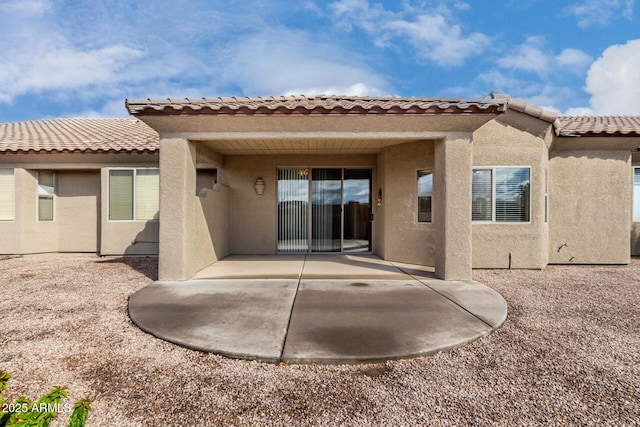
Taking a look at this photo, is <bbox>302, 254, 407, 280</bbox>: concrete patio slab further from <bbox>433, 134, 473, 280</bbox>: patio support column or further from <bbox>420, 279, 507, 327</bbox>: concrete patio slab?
<bbox>433, 134, 473, 280</bbox>: patio support column

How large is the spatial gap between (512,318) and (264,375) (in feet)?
12.9

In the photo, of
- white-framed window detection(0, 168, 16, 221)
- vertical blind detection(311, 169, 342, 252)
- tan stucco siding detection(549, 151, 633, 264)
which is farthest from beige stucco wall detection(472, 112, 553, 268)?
white-framed window detection(0, 168, 16, 221)

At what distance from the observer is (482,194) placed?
8523mm

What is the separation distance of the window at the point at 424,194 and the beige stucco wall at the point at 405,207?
11cm

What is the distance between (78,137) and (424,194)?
12.8 m

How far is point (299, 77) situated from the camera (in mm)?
14930

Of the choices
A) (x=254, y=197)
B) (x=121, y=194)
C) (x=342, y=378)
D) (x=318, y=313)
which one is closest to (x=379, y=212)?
(x=254, y=197)

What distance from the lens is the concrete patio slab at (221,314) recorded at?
368 cm

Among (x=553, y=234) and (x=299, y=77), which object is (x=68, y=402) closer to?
(x=553, y=234)

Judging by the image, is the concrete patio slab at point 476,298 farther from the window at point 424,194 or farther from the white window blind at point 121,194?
the white window blind at point 121,194

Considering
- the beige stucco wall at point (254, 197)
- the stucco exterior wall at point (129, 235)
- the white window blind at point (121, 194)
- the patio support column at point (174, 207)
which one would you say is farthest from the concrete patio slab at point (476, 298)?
the white window blind at point (121, 194)

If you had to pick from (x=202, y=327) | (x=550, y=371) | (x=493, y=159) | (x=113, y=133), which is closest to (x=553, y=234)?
(x=493, y=159)

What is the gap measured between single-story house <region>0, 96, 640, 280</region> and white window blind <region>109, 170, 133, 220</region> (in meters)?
0.03

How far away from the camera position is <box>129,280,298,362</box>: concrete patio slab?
3.68m
